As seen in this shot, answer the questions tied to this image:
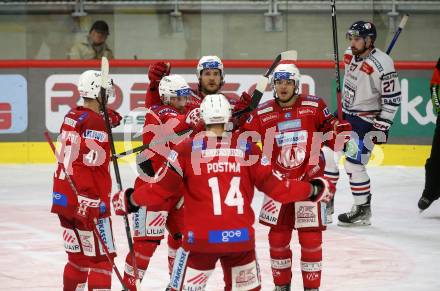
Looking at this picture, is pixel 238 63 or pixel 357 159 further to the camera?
pixel 238 63

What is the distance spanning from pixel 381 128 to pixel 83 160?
3846 mm

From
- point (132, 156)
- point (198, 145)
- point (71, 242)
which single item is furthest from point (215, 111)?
point (132, 156)

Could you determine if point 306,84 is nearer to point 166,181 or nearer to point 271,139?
point 271,139

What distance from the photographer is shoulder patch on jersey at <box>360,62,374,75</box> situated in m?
9.35

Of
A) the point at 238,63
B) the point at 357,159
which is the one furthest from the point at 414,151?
the point at 357,159

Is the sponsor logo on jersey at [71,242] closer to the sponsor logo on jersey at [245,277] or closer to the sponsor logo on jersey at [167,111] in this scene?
the sponsor logo on jersey at [167,111]

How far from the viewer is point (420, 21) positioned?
12.6 meters

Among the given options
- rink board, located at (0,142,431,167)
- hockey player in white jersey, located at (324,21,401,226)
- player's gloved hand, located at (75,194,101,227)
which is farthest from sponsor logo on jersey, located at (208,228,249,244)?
rink board, located at (0,142,431,167)

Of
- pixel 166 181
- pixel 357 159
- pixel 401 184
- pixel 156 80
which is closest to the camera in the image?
pixel 166 181

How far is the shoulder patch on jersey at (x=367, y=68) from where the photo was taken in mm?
9350

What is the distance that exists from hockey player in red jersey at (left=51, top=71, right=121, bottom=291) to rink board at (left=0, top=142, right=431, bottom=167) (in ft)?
20.4

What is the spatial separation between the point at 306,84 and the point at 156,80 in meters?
5.69

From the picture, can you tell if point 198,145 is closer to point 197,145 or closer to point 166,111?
point 197,145

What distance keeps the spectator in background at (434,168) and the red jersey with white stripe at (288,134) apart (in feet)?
10.5
